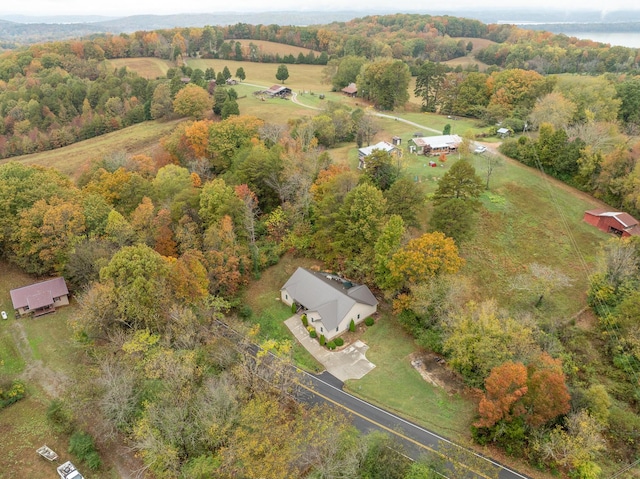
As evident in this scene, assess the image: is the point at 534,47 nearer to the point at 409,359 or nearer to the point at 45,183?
the point at 409,359

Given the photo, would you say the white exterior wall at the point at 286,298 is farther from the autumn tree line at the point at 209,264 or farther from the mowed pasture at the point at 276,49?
the mowed pasture at the point at 276,49

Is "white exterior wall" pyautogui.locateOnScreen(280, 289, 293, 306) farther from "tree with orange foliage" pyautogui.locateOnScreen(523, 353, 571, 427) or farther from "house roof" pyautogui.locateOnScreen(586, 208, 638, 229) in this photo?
"house roof" pyautogui.locateOnScreen(586, 208, 638, 229)

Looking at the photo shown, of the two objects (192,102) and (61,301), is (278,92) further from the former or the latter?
(61,301)

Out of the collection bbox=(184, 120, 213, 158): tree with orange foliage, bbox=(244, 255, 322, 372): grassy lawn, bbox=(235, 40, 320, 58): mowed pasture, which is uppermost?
bbox=(235, 40, 320, 58): mowed pasture

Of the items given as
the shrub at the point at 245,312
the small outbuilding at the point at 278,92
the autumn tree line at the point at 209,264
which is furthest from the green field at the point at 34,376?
the small outbuilding at the point at 278,92

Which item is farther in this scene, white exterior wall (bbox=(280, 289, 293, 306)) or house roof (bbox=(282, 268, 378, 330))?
white exterior wall (bbox=(280, 289, 293, 306))

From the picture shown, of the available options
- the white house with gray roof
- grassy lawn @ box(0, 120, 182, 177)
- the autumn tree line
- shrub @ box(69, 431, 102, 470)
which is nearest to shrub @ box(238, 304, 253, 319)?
the autumn tree line

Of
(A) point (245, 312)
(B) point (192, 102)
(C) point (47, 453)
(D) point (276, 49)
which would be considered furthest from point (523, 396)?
(D) point (276, 49)
